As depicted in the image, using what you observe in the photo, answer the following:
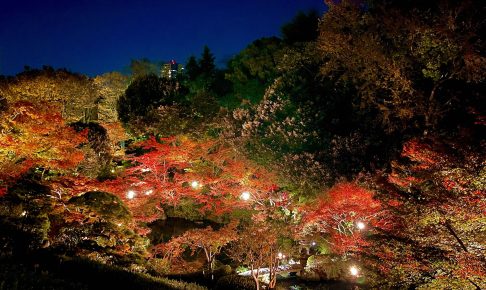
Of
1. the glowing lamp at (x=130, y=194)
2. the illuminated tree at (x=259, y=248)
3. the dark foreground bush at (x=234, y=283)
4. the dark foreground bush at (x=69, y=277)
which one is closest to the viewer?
the dark foreground bush at (x=69, y=277)

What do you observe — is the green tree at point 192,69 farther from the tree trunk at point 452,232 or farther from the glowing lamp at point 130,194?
the tree trunk at point 452,232

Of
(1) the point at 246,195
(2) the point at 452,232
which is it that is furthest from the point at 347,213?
(2) the point at 452,232

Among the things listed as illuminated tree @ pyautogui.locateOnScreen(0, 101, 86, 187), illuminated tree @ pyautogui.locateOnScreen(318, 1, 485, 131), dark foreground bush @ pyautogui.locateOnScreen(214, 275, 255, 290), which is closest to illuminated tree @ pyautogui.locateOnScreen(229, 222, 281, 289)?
dark foreground bush @ pyautogui.locateOnScreen(214, 275, 255, 290)

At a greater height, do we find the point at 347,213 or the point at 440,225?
the point at 347,213

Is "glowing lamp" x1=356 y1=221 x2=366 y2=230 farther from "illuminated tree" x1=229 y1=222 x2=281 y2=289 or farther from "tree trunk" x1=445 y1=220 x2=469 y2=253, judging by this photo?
"tree trunk" x1=445 y1=220 x2=469 y2=253

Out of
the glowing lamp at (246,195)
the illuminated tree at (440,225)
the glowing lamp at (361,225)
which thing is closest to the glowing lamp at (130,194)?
the glowing lamp at (246,195)

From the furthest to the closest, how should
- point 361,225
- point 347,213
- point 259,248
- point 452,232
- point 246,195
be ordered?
point 246,195 → point 347,213 → point 361,225 → point 259,248 → point 452,232

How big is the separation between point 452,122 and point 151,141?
14.9 m

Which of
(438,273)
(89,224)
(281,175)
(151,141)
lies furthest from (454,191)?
(151,141)

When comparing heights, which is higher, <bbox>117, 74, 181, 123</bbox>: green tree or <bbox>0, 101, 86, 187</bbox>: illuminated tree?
Result: <bbox>117, 74, 181, 123</bbox>: green tree

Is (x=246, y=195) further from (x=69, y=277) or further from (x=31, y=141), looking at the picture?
(x=69, y=277)

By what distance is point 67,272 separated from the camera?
7051mm

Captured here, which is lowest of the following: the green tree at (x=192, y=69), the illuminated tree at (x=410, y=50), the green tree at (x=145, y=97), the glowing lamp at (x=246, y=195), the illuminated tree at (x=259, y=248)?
the illuminated tree at (x=259, y=248)

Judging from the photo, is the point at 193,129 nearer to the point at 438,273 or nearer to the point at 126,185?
the point at 126,185
